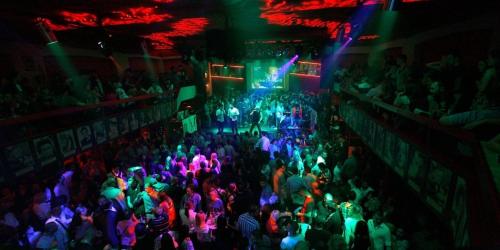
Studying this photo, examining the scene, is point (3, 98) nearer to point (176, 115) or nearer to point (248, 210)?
point (248, 210)

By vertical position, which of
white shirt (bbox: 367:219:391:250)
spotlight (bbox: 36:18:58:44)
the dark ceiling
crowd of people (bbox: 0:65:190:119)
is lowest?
white shirt (bbox: 367:219:391:250)

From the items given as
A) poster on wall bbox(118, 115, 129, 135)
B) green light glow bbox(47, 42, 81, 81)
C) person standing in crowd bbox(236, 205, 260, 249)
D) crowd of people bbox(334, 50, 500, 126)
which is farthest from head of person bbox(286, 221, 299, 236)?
green light glow bbox(47, 42, 81, 81)

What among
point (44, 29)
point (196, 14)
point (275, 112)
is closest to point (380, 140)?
point (196, 14)

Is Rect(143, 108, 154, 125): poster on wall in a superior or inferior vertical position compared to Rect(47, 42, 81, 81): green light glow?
inferior

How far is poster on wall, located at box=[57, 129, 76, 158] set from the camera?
601cm

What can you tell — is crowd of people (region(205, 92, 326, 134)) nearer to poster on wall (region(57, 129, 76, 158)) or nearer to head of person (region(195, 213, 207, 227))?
poster on wall (region(57, 129, 76, 158))

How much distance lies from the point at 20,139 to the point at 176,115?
8941mm

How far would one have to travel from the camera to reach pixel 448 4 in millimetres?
5551

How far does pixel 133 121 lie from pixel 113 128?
1.08m

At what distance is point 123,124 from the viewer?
8.34 meters

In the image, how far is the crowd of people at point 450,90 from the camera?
11.0 feet

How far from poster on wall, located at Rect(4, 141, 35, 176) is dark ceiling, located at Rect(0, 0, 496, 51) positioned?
2702 millimetres

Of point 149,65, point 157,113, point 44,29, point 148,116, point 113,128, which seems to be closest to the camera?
point 44,29

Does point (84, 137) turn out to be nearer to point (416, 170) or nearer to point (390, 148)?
point (390, 148)
